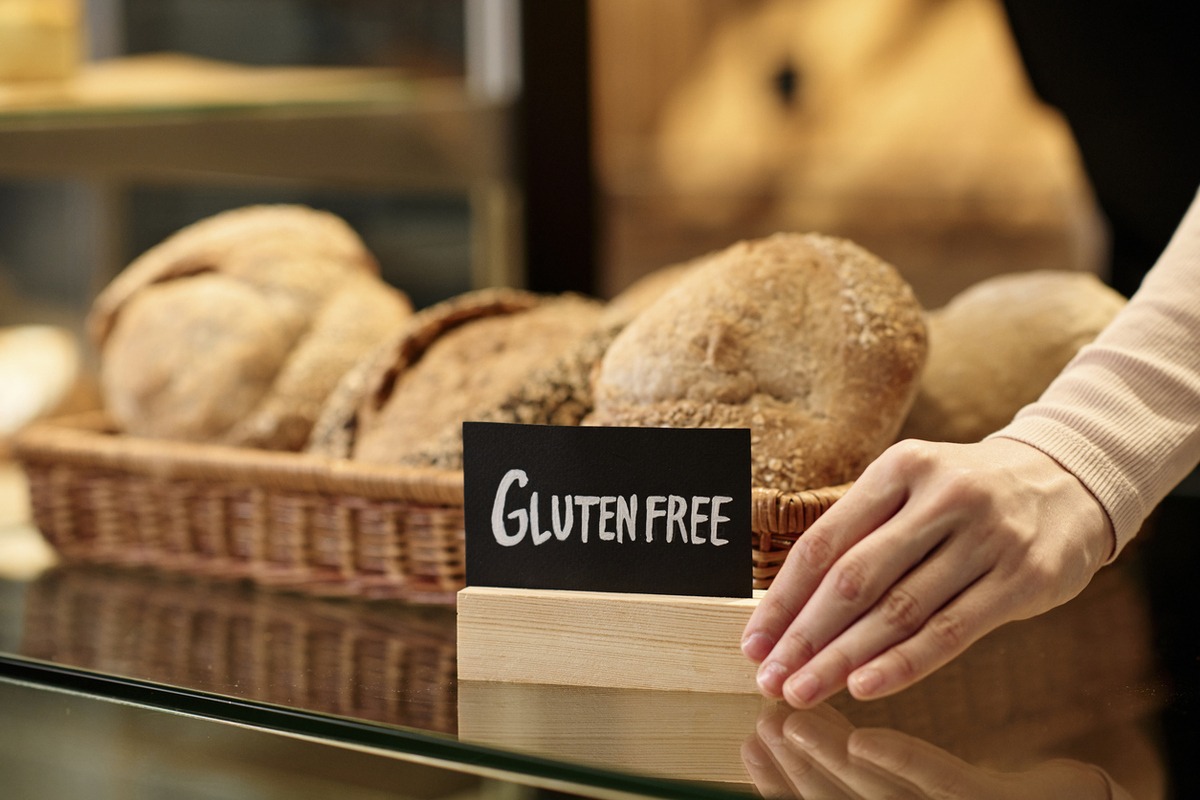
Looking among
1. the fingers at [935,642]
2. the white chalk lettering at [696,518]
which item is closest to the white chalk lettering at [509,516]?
the white chalk lettering at [696,518]

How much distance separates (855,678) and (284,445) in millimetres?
668

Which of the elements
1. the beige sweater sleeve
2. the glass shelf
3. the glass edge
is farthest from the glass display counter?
the glass shelf

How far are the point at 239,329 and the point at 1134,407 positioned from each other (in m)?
0.80

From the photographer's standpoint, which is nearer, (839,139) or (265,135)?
(265,135)

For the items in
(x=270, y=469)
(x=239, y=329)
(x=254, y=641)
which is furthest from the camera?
(x=239, y=329)

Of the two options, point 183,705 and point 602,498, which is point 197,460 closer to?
point 183,705

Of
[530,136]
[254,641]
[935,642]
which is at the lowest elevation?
[254,641]

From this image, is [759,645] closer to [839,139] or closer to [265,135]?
[265,135]

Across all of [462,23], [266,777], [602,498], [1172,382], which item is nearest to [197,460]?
[266,777]

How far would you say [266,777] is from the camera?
30.4 inches

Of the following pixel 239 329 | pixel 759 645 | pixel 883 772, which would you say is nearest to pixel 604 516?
pixel 759 645

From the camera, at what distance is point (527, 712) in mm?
678

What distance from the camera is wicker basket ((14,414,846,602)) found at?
93 centimetres

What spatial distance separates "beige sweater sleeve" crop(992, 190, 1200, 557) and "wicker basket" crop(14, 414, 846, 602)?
5.9 inches
